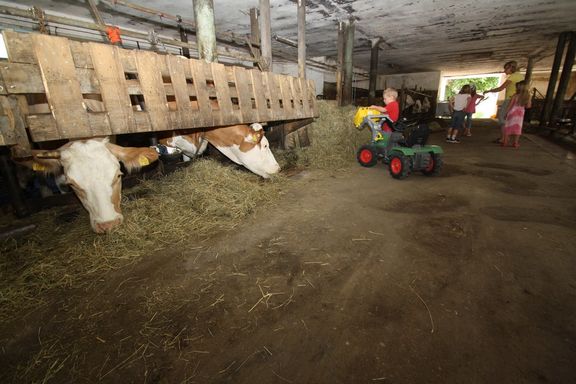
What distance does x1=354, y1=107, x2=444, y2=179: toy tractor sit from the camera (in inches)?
184

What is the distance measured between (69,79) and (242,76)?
2.42 meters

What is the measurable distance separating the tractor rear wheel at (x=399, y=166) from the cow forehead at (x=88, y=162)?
421cm

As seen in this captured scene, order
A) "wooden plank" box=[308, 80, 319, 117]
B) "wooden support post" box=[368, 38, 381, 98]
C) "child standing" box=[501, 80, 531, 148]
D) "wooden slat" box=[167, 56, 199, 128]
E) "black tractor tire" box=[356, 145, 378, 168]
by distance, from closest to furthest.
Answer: "wooden slat" box=[167, 56, 199, 128], "black tractor tire" box=[356, 145, 378, 168], "wooden plank" box=[308, 80, 319, 117], "child standing" box=[501, 80, 531, 148], "wooden support post" box=[368, 38, 381, 98]

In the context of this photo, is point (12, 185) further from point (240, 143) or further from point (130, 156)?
point (240, 143)

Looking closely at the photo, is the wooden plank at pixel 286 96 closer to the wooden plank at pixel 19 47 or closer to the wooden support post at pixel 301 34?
the wooden support post at pixel 301 34

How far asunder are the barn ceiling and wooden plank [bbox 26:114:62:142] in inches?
249

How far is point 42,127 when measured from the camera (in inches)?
97.1

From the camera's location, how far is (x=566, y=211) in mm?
3340

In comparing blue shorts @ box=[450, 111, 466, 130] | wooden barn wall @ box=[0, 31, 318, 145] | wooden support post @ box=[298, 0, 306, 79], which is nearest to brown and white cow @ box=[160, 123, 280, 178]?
wooden barn wall @ box=[0, 31, 318, 145]

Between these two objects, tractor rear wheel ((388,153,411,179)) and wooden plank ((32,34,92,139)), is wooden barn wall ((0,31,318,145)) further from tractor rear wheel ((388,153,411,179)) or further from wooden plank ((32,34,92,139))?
tractor rear wheel ((388,153,411,179))

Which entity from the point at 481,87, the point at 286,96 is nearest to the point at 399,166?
the point at 286,96

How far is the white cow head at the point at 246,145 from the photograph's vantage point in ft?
15.5

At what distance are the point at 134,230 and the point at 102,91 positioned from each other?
4.84 feet

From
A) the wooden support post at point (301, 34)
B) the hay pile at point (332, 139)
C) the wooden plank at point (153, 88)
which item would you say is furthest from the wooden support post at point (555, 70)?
the wooden plank at point (153, 88)
